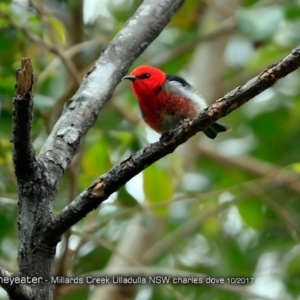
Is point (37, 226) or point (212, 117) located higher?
point (212, 117)

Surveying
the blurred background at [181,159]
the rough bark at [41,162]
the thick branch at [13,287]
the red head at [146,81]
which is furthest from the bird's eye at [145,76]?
the thick branch at [13,287]

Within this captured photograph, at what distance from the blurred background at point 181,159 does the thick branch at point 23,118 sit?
148cm

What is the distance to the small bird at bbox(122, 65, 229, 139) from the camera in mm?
Answer: 2992

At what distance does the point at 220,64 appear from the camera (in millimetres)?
5211

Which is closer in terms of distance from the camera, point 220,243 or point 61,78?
point 61,78

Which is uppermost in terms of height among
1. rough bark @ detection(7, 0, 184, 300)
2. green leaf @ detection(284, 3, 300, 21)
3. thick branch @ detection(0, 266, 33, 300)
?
green leaf @ detection(284, 3, 300, 21)

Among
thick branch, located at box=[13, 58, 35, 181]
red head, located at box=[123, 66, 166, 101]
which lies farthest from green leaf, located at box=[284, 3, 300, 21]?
thick branch, located at box=[13, 58, 35, 181]

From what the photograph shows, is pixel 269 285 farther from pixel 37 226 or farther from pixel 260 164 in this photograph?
pixel 37 226

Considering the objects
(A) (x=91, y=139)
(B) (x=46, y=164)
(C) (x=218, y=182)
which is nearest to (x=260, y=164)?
(C) (x=218, y=182)

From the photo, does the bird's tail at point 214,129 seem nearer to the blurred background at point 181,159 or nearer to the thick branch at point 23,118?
the blurred background at point 181,159

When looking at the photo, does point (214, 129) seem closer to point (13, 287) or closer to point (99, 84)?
point (99, 84)

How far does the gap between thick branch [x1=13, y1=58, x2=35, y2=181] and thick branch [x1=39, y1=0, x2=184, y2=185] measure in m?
0.15

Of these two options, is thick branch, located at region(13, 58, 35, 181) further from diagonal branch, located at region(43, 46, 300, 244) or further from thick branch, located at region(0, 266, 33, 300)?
thick branch, located at region(0, 266, 33, 300)

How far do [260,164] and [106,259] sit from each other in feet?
4.98
